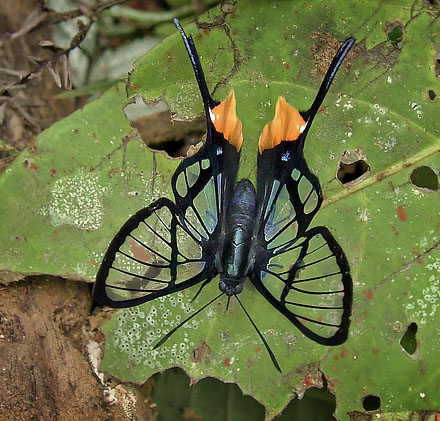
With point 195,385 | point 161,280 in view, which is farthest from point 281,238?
point 195,385

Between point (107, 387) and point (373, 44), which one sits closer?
point (373, 44)

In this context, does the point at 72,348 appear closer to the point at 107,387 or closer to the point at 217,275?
the point at 107,387

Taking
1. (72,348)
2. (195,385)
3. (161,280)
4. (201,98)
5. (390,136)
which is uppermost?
(201,98)

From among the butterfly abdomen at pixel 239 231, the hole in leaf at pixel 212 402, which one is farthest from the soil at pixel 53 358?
the butterfly abdomen at pixel 239 231

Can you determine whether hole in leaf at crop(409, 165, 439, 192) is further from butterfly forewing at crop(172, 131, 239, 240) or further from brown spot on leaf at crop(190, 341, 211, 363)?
brown spot on leaf at crop(190, 341, 211, 363)

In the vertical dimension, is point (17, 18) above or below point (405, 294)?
above

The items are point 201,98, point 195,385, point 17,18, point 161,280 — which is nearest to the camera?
point 161,280

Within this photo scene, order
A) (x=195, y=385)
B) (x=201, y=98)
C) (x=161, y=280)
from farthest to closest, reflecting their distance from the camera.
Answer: (x=195, y=385) < (x=201, y=98) < (x=161, y=280)
